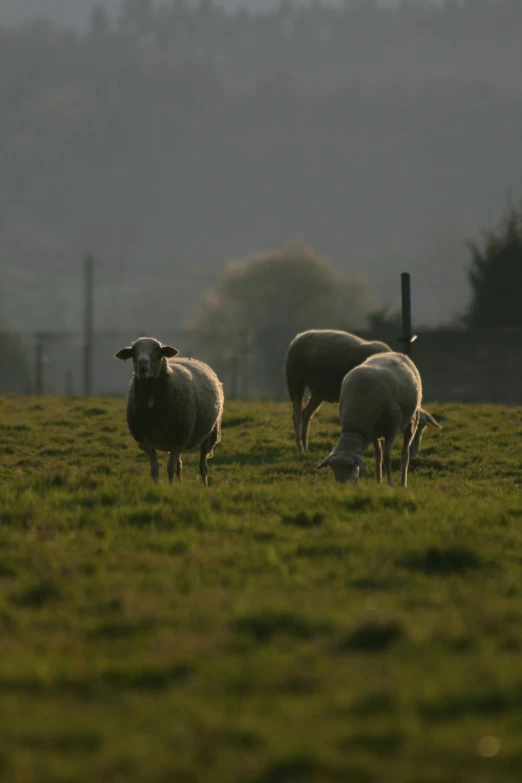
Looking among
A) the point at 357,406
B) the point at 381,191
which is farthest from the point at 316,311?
the point at 381,191

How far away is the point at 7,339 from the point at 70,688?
61.5 metres

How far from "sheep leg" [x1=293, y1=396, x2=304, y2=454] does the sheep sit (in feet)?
13.8

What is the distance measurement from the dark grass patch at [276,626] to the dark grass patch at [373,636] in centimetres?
20

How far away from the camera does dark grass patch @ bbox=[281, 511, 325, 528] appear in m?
7.98

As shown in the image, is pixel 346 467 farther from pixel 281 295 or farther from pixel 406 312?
pixel 281 295

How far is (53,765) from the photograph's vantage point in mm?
3389

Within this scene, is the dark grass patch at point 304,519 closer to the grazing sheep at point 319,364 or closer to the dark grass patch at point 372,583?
the dark grass patch at point 372,583

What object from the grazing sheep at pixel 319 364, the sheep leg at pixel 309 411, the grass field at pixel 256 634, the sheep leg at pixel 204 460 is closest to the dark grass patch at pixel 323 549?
the grass field at pixel 256 634

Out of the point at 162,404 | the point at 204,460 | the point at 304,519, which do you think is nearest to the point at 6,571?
the point at 304,519

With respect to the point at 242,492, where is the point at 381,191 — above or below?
above

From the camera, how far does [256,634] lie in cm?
493

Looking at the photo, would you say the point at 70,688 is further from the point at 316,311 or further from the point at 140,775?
the point at 316,311

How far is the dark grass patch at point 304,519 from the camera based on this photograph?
26.2 feet

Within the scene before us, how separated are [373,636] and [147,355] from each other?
6.19m
